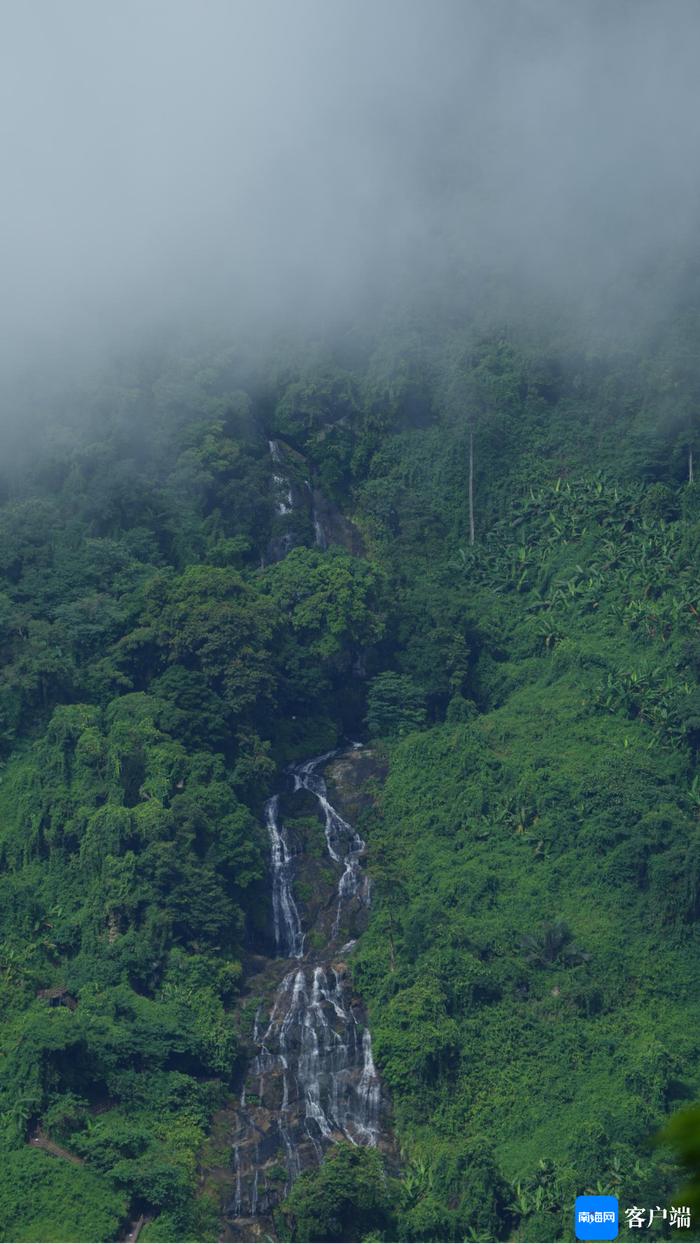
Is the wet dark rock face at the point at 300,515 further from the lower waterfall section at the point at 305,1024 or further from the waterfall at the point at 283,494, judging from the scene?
the lower waterfall section at the point at 305,1024

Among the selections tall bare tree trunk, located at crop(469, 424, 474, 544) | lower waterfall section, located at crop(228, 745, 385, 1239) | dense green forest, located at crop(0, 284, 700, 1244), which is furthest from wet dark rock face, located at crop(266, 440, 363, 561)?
lower waterfall section, located at crop(228, 745, 385, 1239)

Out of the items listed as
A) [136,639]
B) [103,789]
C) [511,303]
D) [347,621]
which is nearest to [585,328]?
[511,303]

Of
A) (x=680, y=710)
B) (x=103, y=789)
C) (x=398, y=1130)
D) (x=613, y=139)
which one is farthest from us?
(x=613, y=139)

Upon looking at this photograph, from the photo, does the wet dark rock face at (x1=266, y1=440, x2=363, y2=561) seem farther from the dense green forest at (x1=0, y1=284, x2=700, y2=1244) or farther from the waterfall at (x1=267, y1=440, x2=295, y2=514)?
the dense green forest at (x1=0, y1=284, x2=700, y2=1244)

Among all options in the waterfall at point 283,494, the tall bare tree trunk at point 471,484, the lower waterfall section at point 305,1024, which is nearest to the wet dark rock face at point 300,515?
the waterfall at point 283,494

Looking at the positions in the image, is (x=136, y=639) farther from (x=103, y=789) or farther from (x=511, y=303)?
(x=511, y=303)

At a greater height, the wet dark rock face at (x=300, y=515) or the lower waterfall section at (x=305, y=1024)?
the wet dark rock face at (x=300, y=515)
